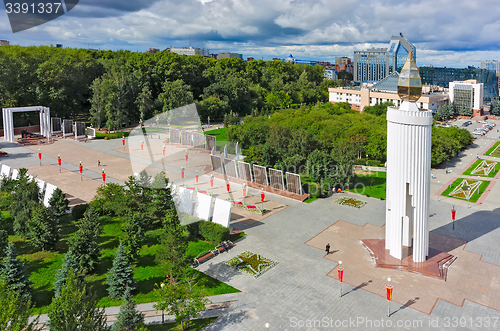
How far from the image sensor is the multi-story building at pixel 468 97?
233ft

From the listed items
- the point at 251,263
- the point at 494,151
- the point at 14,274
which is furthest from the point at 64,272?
the point at 494,151

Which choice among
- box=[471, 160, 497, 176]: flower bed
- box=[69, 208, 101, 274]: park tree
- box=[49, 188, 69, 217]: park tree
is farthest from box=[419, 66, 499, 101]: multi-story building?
box=[69, 208, 101, 274]: park tree

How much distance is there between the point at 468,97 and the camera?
72.0 m

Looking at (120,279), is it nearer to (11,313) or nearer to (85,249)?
(85,249)

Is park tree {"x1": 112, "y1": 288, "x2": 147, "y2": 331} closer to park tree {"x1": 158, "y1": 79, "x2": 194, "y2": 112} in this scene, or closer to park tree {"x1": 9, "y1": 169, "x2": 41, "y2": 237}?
park tree {"x1": 9, "y1": 169, "x2": 41, "y2": 237}

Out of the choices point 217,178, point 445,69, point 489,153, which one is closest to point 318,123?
point 217,178

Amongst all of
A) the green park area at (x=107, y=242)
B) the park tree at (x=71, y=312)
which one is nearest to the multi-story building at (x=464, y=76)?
the green park area at (x=107, y=242)

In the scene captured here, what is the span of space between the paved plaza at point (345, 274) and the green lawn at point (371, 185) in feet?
4.65

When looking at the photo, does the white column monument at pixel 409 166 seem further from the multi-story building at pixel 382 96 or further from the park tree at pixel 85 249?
the multi-story building at pixel 382 96

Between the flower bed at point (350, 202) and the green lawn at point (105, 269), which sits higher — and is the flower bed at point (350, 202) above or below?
above

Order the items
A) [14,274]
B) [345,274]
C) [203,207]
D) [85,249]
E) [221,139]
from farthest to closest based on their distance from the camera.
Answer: [221,139]
[203,207]
[85,249]
[345,274]
[14,274]

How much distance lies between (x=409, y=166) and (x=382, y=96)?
186 feet

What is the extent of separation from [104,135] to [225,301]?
3760 centimetres

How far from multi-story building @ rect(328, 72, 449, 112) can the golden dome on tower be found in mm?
51176
